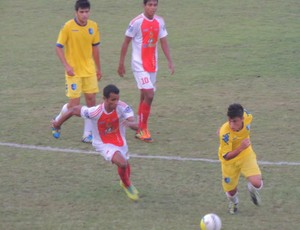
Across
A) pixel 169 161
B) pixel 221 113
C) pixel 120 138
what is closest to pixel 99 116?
pixel 120 138

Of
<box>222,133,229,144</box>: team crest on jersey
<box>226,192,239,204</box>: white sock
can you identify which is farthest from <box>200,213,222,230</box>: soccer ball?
<box>222,133,229,144</box>: team crest on jersey

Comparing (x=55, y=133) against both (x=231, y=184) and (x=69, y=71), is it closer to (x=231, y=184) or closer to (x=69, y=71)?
(x=69, y=71)

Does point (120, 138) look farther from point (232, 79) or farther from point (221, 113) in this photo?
point (232, 79)

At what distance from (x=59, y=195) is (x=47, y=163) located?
4.20 feet

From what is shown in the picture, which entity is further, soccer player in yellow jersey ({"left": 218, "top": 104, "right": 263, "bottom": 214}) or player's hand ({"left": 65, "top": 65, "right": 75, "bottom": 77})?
player's hand ({"left": 65, "top": 65, "right": 75, "bottom": 77})

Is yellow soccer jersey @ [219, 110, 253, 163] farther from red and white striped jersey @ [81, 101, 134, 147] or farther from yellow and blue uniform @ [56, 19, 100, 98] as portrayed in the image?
yellow and blue uniform @ [56, 19, 100, 98]

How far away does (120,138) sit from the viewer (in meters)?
9.21

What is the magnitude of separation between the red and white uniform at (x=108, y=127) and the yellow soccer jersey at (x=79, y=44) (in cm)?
228

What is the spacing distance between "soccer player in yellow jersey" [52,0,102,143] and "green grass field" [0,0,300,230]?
63 centimetres

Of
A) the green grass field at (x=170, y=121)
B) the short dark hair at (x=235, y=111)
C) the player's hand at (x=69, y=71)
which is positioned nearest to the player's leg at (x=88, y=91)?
the green grass field at (x=170, y=121)

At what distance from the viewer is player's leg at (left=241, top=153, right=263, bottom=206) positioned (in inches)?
335

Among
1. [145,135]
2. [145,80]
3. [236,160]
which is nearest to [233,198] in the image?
[236,160]

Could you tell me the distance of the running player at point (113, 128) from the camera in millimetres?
8945

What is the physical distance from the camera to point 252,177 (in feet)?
28.0
